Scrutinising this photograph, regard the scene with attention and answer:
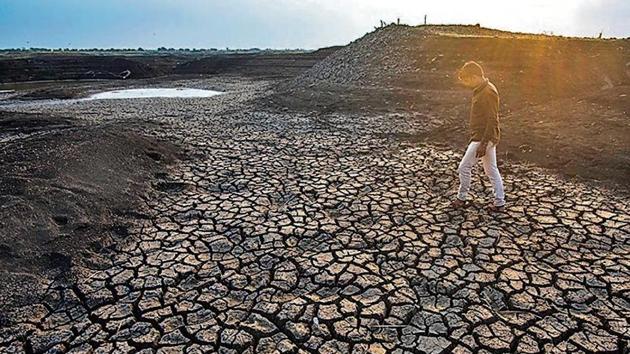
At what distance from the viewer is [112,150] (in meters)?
7.96

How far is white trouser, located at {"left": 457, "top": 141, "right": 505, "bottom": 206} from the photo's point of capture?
17.9 ft

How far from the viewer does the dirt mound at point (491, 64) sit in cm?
1631

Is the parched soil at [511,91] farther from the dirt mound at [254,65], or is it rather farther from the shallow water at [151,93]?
the dirt mound at [254,65]

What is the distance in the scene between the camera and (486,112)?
209 inches

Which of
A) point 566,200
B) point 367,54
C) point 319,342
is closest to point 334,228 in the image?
point 319,342

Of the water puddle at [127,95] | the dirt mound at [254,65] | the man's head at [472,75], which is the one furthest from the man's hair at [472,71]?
the dirt mound at [254,65]

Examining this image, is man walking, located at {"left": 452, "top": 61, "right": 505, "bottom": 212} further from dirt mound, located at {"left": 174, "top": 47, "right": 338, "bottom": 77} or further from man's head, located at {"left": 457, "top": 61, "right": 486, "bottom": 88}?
dirt mound, located at {"left": 174, "top": 47, "right": 338, "bottom": 77}

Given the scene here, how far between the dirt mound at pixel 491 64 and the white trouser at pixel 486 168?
9.92 m

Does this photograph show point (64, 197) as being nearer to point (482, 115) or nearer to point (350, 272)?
point (350, 272)

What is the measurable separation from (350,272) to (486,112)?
245 cm

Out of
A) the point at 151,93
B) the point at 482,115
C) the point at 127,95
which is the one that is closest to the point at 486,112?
the point at 482,115

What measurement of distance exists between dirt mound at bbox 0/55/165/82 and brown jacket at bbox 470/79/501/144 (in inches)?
1417

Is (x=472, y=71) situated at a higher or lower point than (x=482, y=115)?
higher

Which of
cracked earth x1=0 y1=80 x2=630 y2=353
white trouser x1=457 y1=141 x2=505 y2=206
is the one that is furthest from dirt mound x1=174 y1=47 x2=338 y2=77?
white trouser x1=457 y1=141 x2=505 y2=206
